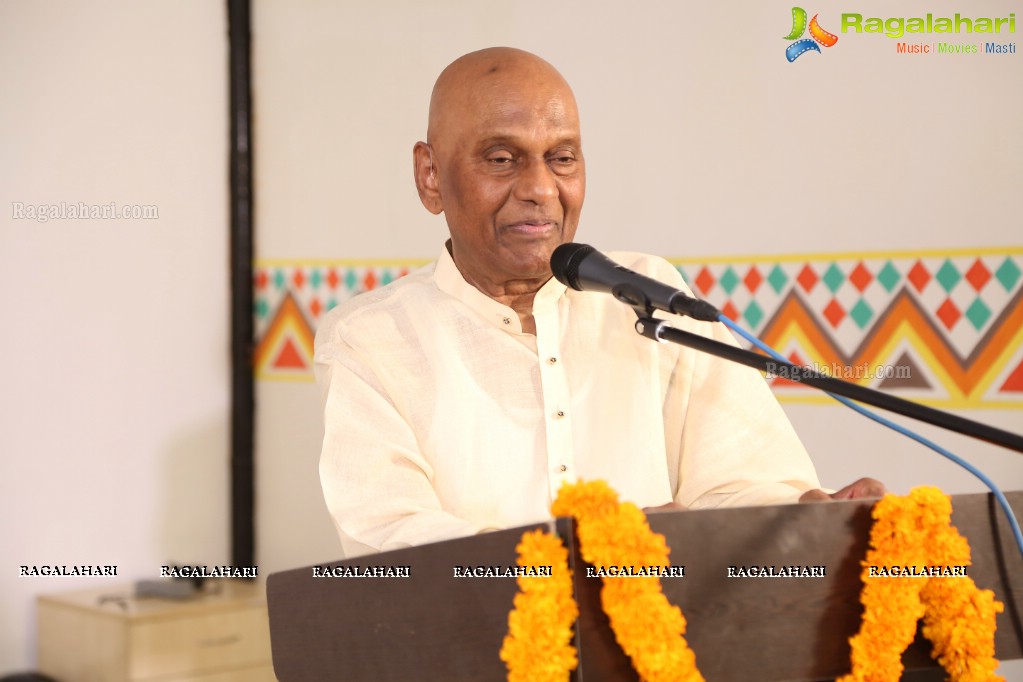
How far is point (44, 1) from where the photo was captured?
4301 millimetres

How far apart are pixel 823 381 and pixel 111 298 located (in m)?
3.67

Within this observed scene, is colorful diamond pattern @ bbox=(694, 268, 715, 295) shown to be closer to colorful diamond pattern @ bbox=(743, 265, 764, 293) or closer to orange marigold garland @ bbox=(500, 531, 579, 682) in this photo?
colorful diamond pattern @ bbox=(743, 265, 764, 293)

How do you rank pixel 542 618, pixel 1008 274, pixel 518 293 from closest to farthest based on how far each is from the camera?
1. pixel 542 618
2. pixel 518 293
3. pixel 1008 274

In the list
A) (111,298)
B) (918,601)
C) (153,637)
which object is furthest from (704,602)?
(111,298)

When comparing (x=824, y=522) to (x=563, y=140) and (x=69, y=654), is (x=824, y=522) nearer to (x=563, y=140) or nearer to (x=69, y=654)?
(x=563, y=140)

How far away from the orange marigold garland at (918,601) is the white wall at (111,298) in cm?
360

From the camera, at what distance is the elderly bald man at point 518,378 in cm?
203

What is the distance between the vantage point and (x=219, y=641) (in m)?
4.12

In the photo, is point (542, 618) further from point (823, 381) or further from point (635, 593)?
point (823, 381)

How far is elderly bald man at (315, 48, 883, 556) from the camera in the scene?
203cm

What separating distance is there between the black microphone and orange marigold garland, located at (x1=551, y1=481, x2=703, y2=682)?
0.26m

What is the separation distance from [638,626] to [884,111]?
8.88 feet

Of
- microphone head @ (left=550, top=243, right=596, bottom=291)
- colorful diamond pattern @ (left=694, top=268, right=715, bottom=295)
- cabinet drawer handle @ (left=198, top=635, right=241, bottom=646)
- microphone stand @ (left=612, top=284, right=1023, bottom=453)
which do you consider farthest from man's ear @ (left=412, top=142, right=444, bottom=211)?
cabinet drawer handle @ (left=198, top=635, right=241, bottom=646)

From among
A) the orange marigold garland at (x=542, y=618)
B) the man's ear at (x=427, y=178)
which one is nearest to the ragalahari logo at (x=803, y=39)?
the man's ear at (x=427, y=178)
